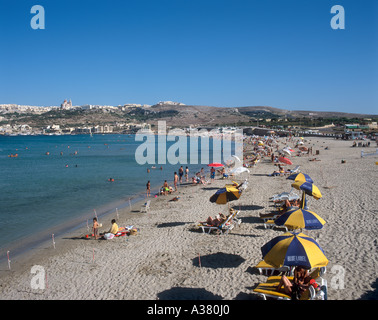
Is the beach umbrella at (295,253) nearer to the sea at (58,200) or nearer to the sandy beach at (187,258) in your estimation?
the sandy beach at (187,258)

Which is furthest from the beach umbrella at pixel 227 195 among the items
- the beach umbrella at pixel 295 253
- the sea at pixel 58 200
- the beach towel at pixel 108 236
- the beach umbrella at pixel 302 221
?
the sea at pixel 58 200

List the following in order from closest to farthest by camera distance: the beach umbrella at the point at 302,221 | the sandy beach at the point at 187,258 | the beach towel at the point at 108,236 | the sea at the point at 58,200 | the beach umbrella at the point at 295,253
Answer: the beach umbrella at the point at 295,253
the sandy beach at the point at 187,258
the beach umbrella at the point at 302,221
the beach towel at the point at 108,236
the sea at the point at 58,200

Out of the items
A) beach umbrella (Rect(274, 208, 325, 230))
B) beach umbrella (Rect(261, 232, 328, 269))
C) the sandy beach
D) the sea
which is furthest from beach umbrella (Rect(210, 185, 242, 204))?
the sea

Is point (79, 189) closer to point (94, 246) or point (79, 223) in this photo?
point (79, 223)

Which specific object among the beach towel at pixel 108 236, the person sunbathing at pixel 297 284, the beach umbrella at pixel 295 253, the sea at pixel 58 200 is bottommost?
the sea at pixel 58 200

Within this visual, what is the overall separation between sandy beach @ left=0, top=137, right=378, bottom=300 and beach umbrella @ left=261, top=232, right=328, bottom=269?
38.0 inches

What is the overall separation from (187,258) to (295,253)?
366 cm

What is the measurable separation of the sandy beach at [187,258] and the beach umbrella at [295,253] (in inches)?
38.0

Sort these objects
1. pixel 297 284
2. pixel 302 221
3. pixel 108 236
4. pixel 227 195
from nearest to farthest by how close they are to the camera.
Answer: pixel 297 284 < pixel 302 221 < pixel 227 195 < pixel 108 236

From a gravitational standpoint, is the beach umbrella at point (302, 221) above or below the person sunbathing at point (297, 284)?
above

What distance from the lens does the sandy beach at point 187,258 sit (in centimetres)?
664

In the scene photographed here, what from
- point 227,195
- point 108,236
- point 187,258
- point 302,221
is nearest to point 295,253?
point 302,221

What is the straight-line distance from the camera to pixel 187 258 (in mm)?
8359

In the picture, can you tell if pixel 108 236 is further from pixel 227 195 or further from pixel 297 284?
pixel 297 284
